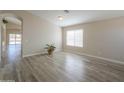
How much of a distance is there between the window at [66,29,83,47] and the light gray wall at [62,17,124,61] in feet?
1.63

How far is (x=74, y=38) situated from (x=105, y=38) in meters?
3.02

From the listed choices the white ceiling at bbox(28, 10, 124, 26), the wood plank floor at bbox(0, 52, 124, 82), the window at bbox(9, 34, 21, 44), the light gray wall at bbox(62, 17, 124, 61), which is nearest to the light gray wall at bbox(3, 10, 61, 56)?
the white ceiling at bbox(28, 10, 124, 26)

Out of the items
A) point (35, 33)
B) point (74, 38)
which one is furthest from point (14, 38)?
point (74, 38)

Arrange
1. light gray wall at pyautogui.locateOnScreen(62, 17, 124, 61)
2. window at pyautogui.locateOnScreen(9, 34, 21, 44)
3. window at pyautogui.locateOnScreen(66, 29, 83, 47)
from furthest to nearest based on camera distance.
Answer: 1. window at pyautogui.locateOnScreen(9, 34, 21, 44)
2. window at pyautogui.locateOnScreen(66, 29, 83, 47)
3. light gray wall at pyautogui.locateOnScreen(62, 17, 124, 61)

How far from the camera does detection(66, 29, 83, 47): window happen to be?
309 inches

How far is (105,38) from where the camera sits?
228 inches

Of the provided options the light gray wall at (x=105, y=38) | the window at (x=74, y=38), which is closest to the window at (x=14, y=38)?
the window at (x=74, y=38)

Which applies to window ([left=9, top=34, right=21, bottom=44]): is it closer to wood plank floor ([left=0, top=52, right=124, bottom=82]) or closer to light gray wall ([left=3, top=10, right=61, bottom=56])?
light gray wall ([left=3, top=10, right=61, bottom=56])

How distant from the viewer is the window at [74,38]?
784 cm

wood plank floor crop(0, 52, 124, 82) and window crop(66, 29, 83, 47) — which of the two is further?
window crop(66, 29, 83, 47)

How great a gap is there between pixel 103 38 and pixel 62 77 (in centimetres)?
360
